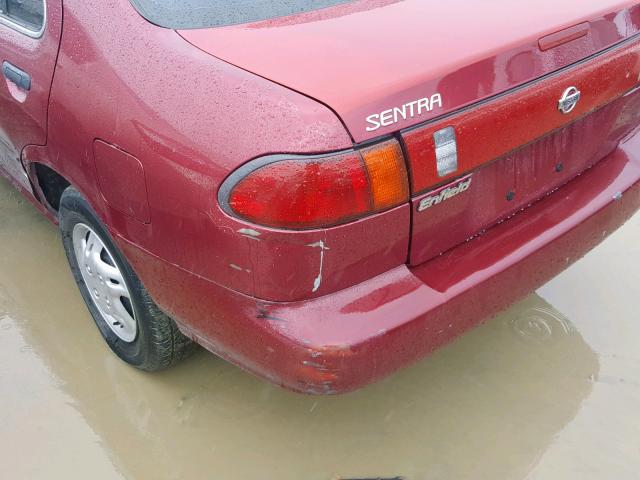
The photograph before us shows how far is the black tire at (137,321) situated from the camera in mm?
2068

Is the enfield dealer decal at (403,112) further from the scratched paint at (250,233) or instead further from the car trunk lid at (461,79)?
the scratched paint at (250,233)

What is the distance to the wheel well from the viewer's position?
7.93ft

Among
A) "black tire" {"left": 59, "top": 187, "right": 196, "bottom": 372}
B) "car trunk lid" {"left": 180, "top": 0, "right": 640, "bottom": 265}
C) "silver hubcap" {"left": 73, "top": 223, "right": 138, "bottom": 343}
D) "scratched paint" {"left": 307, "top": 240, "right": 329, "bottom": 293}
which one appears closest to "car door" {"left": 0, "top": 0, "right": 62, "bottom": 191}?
"black tire" {"left": 59, "top": 187, "right": 196, "bottom": 372}

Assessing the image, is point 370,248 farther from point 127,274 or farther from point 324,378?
point 127,274

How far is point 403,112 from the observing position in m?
1.50

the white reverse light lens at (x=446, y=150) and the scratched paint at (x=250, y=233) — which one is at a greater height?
the white reverse light lens at (x=446, y=150)

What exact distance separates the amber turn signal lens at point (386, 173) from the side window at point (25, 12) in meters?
1.28

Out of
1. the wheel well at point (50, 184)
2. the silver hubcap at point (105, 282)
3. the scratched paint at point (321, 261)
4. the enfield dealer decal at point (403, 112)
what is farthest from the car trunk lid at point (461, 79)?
the wheel well at point (50, 184)

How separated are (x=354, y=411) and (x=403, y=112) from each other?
3.87 ft

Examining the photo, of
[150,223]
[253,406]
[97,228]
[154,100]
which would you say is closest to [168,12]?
[154,100]

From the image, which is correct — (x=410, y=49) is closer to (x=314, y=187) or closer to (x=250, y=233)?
(x=314, y=187)

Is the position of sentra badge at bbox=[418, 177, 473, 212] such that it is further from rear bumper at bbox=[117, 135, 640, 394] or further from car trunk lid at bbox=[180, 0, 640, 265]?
rear bumper at bbox=[117, 135, 640, 394]

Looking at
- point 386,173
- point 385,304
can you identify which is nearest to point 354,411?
point 385,304

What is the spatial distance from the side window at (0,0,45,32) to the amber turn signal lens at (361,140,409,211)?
1.28 meters
